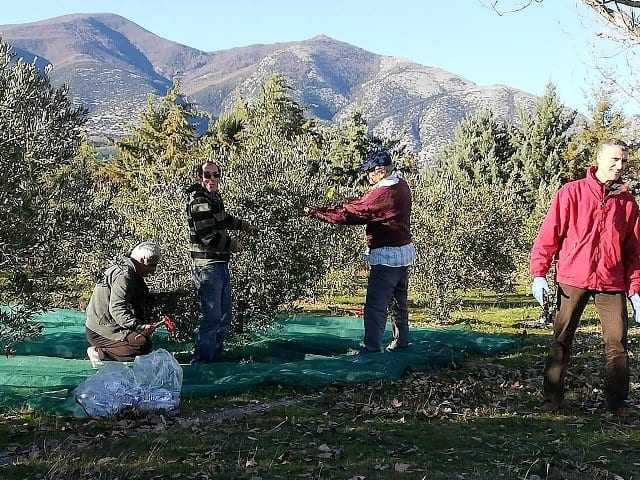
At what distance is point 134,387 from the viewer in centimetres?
531

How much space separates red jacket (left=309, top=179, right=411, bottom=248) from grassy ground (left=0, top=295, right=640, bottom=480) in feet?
5.57

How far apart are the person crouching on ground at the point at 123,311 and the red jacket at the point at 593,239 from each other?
3588 mm

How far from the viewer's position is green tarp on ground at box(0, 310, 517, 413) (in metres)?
5.72

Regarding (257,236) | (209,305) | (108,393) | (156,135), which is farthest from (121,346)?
(156,135)

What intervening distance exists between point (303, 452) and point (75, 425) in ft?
6.14

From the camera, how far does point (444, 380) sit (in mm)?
6887

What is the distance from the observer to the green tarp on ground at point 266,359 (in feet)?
18.8

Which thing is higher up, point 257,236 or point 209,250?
point 257,236

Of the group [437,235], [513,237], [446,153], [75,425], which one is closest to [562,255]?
[75,425]

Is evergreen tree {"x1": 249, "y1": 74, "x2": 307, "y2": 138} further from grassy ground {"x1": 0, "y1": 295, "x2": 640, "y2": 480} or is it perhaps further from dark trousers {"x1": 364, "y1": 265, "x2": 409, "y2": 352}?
grassy ground {"x1": 0, "y1": 295, "x2": 640, "y2": 480}

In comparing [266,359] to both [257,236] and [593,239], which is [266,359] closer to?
[257,236]

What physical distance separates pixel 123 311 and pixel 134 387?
3.53 ft

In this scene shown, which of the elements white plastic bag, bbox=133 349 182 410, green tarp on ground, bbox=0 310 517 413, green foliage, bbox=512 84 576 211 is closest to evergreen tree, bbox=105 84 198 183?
green foliage, bbox=512 84 576 211

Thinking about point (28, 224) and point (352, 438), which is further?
point (28, 224)
